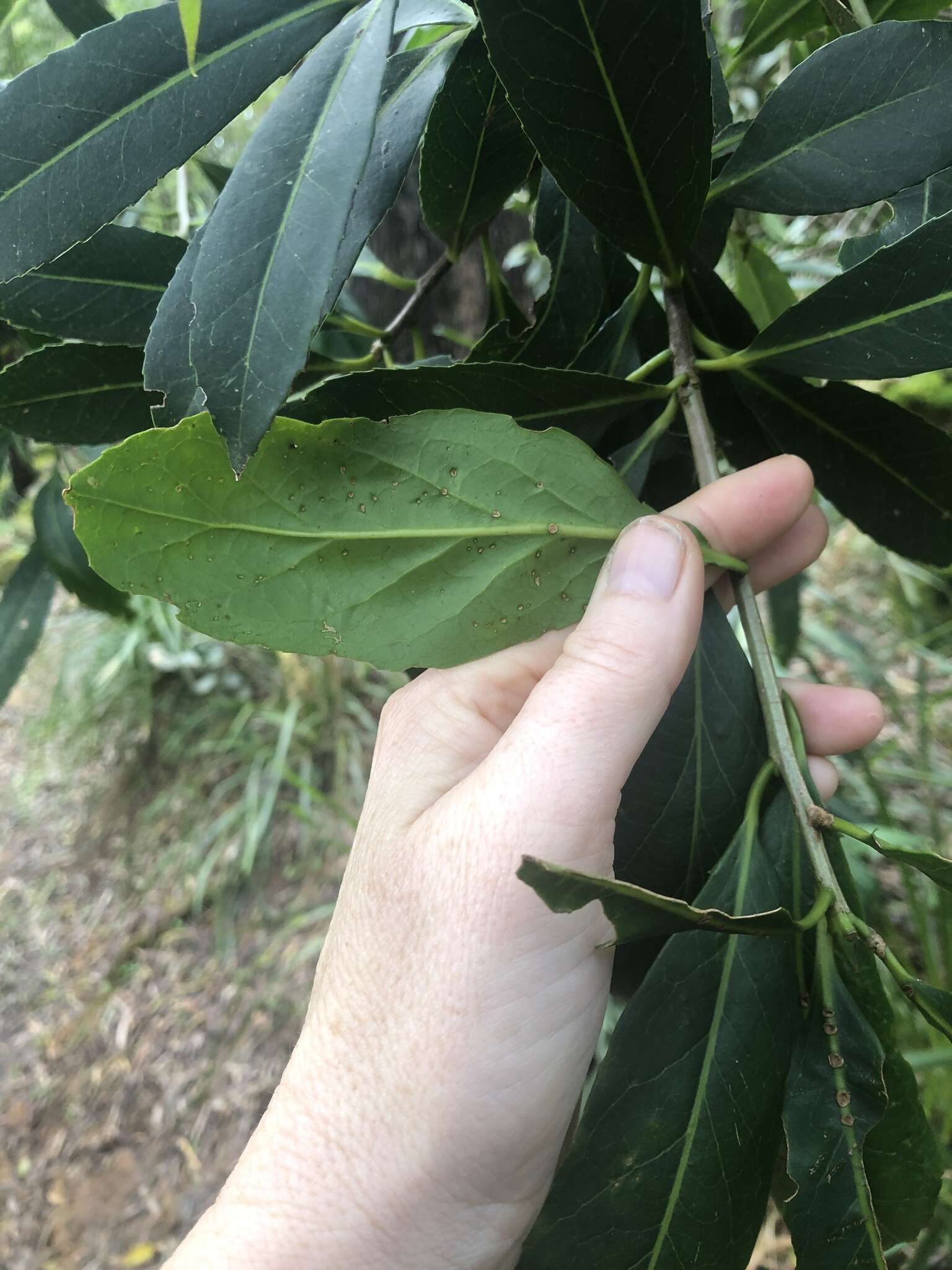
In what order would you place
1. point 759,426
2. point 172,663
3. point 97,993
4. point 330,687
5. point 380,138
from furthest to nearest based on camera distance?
point 172,663
point 330,687
point 97,993
point 759,426
point 380,138

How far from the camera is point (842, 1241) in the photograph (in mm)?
402

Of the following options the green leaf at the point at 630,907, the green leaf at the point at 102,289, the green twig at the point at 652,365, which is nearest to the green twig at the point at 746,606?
the green twig at the point at 652,365

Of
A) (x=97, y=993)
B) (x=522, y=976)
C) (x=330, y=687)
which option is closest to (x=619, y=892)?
(x=522, y=976)

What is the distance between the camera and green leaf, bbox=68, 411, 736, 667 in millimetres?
427

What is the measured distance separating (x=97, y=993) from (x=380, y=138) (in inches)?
84.7

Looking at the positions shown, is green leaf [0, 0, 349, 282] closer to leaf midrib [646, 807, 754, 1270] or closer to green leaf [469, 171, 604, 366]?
green leaf [469, 171, 604, 366]

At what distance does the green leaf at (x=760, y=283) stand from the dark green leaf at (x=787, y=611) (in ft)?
1.09

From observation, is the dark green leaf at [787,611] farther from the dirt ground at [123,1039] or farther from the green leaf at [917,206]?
the dirt ground at [123,1039]

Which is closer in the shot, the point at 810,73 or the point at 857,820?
the point at 810,73

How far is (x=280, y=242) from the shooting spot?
0.35 meters

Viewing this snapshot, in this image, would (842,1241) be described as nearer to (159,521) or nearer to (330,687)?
(159,521)

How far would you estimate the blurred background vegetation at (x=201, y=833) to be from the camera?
140 centimetres

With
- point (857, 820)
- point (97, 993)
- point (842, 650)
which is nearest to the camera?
point (857, 820)

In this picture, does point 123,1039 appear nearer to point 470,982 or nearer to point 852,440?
point 470,982
